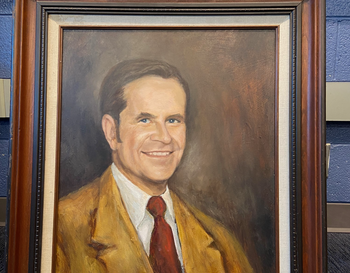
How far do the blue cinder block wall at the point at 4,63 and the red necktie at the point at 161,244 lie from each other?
1.71 feet

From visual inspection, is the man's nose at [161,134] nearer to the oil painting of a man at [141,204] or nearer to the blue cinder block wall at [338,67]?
the oil painting of a man at [141,204]

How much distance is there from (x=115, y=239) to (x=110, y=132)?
0.84 feet

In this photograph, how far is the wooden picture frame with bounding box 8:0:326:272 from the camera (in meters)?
0.61

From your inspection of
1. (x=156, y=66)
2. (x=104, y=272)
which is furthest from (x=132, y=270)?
(x=156, y=66)

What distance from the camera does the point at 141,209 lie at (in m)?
0.64

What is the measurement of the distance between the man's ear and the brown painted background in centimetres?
1

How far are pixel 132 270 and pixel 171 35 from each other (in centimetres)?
57

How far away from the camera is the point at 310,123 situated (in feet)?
2.02

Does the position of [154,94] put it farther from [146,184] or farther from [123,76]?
[146,184]

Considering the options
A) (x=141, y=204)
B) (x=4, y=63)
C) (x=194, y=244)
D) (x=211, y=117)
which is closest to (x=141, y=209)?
(x=141, y=204)

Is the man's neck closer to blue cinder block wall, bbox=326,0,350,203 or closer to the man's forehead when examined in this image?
the man's forehead

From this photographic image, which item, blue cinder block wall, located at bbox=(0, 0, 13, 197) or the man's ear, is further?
blue cinder block wall, located at bbox=(0, 0, 13, 197)

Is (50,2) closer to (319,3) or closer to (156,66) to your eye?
(156,66)

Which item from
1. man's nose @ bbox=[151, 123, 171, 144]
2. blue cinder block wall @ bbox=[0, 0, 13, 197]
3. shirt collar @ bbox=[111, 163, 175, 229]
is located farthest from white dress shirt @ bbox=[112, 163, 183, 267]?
blue cinder block wall @ bbox=[0, 0, 13, 197]
